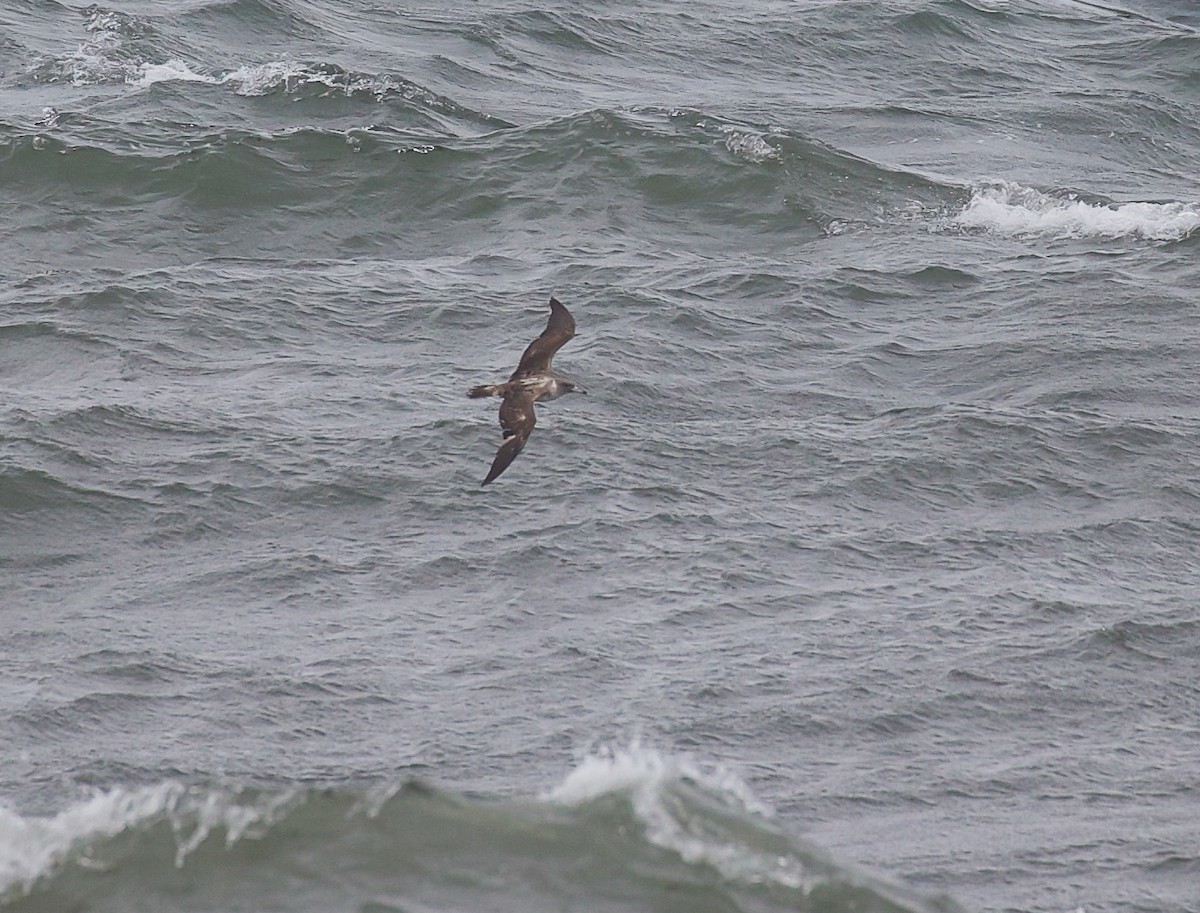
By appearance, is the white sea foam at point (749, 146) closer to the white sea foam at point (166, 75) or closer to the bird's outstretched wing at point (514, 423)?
the white sea foam at point (166, 75)

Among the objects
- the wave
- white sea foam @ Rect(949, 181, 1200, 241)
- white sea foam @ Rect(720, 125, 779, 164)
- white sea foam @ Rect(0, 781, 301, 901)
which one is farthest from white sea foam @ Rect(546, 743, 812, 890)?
white sea foam @ Rect(720, 125, 779, 164)

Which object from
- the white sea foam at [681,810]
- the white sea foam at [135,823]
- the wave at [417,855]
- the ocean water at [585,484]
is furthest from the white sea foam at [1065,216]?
the white sea foam at [135,823]

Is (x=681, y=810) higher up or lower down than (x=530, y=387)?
lower down

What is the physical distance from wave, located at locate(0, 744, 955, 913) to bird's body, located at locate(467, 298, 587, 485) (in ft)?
12.7

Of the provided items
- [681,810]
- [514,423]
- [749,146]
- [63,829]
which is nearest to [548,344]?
→ [514,423]

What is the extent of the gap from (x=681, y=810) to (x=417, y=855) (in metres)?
1.21

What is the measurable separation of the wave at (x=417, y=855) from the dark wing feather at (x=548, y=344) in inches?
193

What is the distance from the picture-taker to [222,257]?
18.6 m

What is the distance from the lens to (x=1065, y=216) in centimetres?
2012

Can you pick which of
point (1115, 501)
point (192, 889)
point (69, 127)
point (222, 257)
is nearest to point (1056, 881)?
point (192, 889)

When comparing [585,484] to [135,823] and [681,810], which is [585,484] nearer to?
[681,810]

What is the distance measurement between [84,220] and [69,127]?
202cm

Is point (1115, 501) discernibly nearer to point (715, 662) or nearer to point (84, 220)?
point (715, 662)

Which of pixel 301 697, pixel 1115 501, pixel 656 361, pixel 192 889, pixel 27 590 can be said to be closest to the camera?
pixel 192 889
